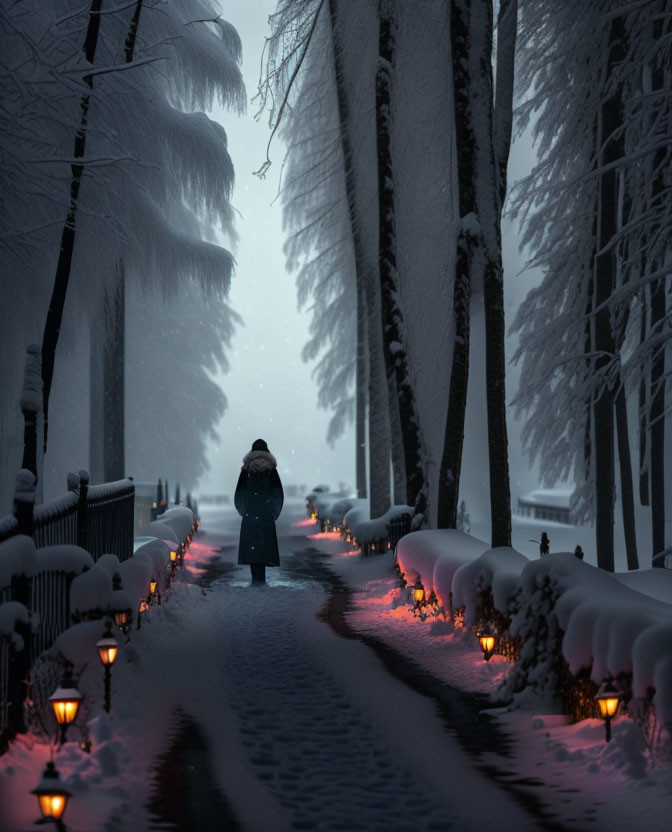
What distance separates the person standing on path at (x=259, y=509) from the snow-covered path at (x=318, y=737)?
321 centimetres

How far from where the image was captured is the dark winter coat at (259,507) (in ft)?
45.5

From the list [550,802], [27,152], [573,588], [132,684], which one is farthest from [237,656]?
[27,152]

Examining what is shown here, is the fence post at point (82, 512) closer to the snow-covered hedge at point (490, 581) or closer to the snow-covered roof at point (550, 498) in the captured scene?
the snow-covered hedge at point (490, 581)

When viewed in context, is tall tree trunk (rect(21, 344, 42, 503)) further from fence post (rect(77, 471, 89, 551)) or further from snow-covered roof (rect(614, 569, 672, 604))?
snow-covered roof (rect(614, 569, 672, 604))

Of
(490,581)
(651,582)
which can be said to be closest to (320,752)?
(490,581)

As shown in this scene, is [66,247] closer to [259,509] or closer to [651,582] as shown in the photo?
[259,509]

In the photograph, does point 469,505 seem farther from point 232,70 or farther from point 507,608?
point 507,608

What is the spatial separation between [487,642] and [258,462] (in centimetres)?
692

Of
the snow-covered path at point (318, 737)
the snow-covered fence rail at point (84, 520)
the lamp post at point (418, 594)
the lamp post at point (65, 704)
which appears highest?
the snow-covered fence rail at point (84, 520)

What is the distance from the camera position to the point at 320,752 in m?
5.85

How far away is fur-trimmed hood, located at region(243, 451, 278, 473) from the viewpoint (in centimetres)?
1420

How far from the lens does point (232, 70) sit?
15781 mm

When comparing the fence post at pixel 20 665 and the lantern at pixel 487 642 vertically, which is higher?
the fence post at pixel 20 665

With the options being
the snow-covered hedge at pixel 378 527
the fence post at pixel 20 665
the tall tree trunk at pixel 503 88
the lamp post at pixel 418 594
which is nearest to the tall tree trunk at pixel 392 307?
the snow-covered hedge at pixel 378 527
